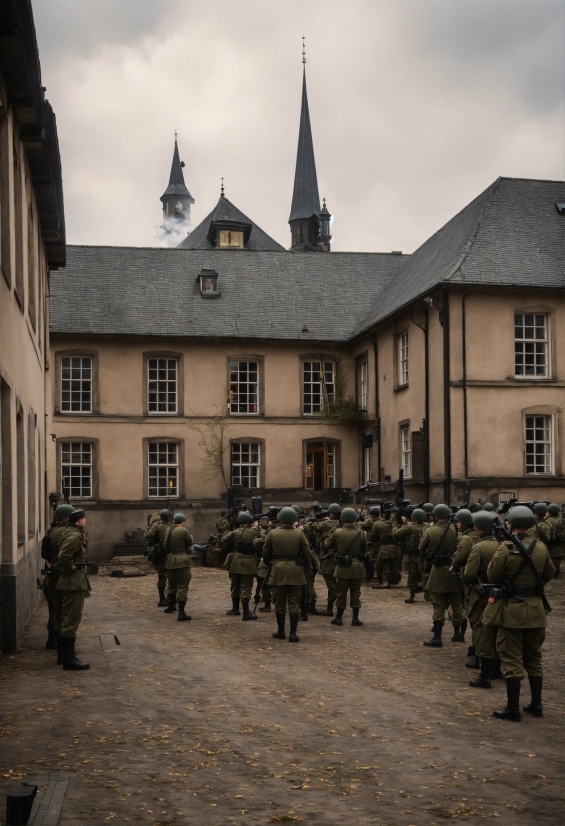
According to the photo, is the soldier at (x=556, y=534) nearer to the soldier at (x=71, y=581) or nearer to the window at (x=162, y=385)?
the soldier at (x=71, y=581)

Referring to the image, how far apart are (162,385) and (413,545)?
61.7ft

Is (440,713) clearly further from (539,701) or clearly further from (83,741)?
(83,741)

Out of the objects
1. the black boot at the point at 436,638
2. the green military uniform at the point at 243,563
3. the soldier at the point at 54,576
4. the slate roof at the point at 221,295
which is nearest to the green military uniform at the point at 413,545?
the green military uniform at the point at 243,563

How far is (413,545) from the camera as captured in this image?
67.1 ft

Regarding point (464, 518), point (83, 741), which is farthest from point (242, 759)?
point (464, 518)

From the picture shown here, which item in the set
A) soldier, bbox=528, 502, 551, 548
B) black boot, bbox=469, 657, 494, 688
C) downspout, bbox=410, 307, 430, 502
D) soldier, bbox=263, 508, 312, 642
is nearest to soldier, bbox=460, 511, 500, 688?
black boot, bbox=469, 657, 494, 688

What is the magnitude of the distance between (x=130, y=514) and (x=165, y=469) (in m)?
2.01

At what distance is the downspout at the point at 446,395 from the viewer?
29375mm

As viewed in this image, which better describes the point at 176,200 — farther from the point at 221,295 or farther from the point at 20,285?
the point at 20,285

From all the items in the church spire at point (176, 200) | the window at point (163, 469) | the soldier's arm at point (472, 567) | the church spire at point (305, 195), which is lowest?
the soldier's arm at point (472, 567)

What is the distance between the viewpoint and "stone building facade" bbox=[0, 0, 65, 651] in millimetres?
13336

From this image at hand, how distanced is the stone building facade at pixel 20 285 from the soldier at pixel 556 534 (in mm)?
10273

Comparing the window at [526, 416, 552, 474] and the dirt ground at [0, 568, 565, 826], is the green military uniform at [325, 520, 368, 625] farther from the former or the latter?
the window at [526, 416, 552, 474]

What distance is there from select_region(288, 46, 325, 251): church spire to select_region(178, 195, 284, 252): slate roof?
19.3ft
